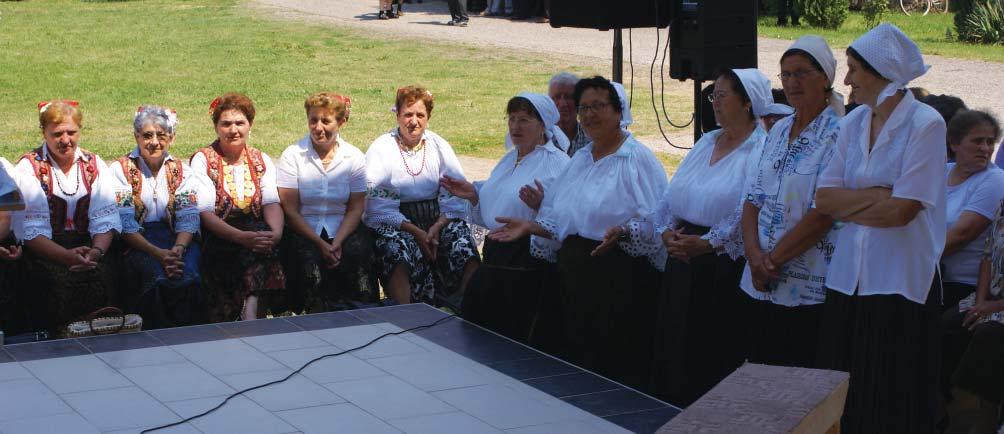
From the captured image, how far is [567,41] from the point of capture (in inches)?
802

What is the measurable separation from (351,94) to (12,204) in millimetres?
11334

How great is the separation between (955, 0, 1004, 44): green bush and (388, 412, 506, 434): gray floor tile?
16931mm

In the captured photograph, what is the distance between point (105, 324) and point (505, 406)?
6.89 ft

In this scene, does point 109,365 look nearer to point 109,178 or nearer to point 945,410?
point 109,178

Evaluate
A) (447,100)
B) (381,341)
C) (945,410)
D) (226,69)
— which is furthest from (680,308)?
(226,69)

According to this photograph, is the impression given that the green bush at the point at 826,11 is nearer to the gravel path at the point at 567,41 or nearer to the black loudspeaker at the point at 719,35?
the gravel path at the point at 567,41

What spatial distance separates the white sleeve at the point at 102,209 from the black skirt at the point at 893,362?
352cm

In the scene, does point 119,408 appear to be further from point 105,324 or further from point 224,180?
point 224,180

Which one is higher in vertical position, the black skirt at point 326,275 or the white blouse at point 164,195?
the white blouse at point 164,195

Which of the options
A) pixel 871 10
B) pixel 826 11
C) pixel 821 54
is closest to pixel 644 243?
pixel 821 54

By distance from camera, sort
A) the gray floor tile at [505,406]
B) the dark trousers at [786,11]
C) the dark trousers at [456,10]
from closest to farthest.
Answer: the gray floor tile at [505,406]
the dark trousers at [786,11]
the dark trousers at [456,10]

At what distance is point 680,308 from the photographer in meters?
4.86

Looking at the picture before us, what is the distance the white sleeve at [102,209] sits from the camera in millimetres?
5762

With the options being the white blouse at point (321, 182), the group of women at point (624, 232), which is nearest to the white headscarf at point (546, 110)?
the group of women at point (624, 232)
